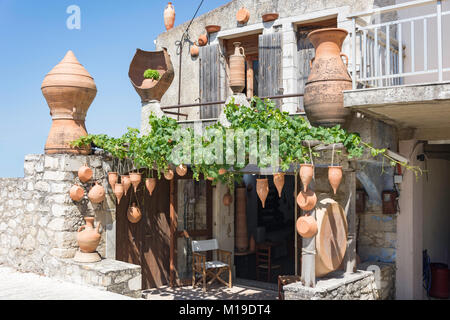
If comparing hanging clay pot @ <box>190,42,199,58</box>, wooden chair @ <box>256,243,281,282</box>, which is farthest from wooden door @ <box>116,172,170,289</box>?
hanging clay pot @ <box>190,42,199,58</box>

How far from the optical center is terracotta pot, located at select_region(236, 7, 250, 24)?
9148mm

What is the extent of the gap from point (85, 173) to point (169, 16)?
5.65m

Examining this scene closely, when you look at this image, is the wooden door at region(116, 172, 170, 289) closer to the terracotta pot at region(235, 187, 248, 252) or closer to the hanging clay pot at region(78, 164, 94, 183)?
the hanging clay pot at region(78, 164, 94, 183)

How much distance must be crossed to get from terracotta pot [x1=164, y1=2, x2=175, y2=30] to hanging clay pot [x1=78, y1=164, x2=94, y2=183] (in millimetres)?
5342

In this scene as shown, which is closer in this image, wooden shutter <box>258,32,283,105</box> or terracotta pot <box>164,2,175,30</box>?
wooden shutter <box>258,32,283,105</box>

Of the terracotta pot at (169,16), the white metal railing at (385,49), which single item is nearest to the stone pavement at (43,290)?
the white metal railing at (385,49)

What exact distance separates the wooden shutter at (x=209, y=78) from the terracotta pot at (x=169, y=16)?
65.8 inches

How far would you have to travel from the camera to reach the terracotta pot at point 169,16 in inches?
433

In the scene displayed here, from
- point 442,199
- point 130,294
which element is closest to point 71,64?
point 130,294

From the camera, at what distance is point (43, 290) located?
606cm

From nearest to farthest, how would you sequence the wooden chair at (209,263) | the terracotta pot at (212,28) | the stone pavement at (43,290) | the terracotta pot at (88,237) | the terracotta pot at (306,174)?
the terracotta pot at (306,174) → the stone pavement at (43,290) → the terracotta pot at (88,237) → the wooden chair at (209,263) → the terracotta pot at (212,28)

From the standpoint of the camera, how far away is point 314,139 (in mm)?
5293

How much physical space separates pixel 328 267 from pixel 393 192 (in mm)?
2534

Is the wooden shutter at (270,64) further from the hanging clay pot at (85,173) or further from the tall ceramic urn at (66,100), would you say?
the hanging clay pot at (85,173)
